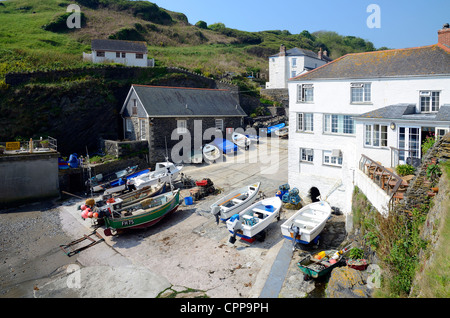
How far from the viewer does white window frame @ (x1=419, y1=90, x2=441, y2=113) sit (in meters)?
15.2

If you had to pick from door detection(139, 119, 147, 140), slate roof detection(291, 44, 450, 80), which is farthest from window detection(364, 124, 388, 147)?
door detection(139, 119, 147, 140)

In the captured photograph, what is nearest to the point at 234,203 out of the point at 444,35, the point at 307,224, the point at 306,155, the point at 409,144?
the point at 307,224

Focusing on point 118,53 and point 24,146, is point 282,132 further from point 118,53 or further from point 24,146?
point 24,146

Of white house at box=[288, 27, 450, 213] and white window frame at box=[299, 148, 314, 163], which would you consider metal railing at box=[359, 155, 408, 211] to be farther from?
white window frame at box=[299, 148, 314, 163]

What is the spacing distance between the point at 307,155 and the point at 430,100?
25.4ft

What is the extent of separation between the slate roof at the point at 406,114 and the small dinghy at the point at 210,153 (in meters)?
15.3

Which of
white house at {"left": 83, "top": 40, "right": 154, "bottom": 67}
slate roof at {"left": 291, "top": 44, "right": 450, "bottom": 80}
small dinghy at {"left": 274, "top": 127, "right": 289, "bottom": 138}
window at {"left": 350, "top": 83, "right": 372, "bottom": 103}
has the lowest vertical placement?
small dinghy at {"left": 274, "top": 127, "right": 289, "bottom": 138}

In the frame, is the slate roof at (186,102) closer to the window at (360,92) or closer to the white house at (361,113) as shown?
the white house at (361,113)

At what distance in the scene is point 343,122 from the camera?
61.1 feet

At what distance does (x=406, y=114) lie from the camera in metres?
14.9

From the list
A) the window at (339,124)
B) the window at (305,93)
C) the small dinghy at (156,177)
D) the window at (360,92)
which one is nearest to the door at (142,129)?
the small dinghy at (156,177)

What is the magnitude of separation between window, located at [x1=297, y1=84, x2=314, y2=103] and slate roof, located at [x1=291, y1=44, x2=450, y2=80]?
535 mm

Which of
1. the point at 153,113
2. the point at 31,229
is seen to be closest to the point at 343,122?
the point at 153,113

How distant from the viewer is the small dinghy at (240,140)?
31.6 meters
